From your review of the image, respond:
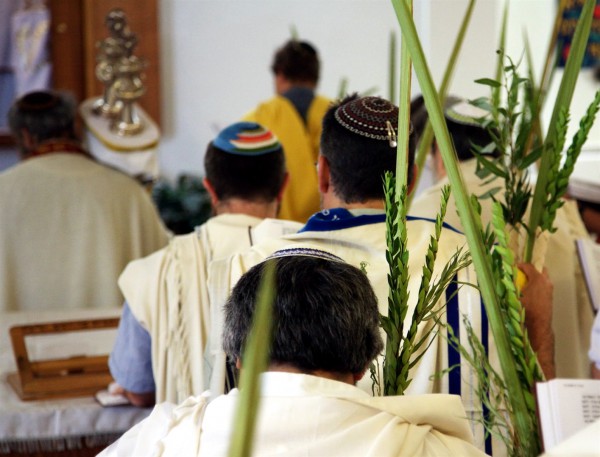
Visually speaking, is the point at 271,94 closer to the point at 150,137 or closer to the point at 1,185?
the point at 150,137

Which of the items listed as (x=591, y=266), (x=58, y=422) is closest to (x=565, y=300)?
(x=591, y=266)

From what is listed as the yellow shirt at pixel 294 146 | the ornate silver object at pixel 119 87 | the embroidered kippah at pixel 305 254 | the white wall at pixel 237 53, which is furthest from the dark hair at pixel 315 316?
the white wall at pixel 237 53

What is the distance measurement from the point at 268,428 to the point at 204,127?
5356 millimetres

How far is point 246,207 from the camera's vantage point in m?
2.85

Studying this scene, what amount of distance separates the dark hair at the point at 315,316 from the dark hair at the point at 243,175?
4.08 feet

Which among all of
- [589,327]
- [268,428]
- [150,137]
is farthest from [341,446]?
[150,137]

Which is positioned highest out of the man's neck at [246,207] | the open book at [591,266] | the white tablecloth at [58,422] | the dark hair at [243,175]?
the dark hair at [243,175]

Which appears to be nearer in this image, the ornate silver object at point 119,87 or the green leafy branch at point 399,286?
the green leafy branch at point 399,286

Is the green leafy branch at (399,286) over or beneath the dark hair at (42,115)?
over

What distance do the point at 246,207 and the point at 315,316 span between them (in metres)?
1.37

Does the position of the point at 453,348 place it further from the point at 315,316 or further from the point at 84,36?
the point at 84,36

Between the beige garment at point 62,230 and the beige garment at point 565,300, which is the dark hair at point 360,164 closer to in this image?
the beige garment at point 565,300

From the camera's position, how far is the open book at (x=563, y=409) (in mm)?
1400

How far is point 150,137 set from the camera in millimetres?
4277
